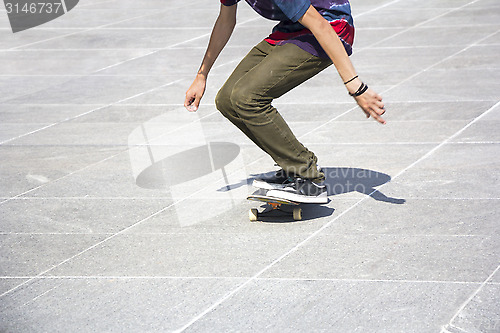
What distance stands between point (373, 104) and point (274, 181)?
40.9 inches

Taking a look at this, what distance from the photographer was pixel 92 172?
6.24m

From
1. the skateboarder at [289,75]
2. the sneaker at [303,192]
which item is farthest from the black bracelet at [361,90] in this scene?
the sneaker at [303,192]

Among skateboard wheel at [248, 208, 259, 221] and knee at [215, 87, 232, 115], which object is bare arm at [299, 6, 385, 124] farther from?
skateboard wheel at [248, 208, 259, 221]

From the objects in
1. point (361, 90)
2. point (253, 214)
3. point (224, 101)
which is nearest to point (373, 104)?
point (361, 90)

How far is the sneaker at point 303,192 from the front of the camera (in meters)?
4.90

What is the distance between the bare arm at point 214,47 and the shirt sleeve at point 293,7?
846mm

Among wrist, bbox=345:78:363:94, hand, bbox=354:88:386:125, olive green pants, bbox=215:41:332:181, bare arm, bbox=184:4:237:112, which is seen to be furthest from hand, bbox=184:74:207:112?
hand, bbox=354:88:386:125

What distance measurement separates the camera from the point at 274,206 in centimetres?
498

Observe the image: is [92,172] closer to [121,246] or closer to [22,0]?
[121,246]

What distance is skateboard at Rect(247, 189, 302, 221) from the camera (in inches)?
192

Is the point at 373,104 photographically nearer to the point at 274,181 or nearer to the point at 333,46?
the point at 333,46

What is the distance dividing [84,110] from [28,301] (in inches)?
182

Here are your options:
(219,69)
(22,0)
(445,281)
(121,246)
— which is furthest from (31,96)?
(22,0)

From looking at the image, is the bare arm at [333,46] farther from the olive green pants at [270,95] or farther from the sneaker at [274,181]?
the sneaker at [274,181]
